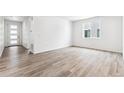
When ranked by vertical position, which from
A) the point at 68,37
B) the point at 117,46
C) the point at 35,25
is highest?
the point at 35,25

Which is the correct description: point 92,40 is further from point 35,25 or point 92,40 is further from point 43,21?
point 35,25

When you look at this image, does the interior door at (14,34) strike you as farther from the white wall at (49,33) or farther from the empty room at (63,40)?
the white wall at (49,33)

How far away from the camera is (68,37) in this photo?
634 centimetres

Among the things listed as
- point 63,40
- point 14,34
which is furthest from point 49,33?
point 14,34

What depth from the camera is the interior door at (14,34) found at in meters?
6.37

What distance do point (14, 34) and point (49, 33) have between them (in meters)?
3.47

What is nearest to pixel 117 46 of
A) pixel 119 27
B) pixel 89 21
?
pixel 119 27

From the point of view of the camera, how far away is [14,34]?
6531 millimetres

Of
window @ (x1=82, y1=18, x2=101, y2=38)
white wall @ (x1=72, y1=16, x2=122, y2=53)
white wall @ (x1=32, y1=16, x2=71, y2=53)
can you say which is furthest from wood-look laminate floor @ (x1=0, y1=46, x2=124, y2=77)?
window @ (x1=82, y1=18, x2=101, y2=38)

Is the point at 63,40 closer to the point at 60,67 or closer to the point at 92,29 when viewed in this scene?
the point at 92,29

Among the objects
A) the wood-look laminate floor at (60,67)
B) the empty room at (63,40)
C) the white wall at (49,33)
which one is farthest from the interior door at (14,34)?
the wood-look laminate floor at (60,67)

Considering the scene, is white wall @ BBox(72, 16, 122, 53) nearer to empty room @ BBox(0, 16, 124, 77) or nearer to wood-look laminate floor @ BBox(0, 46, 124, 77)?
empty room @ BBox(0, 16, 124, 77)
